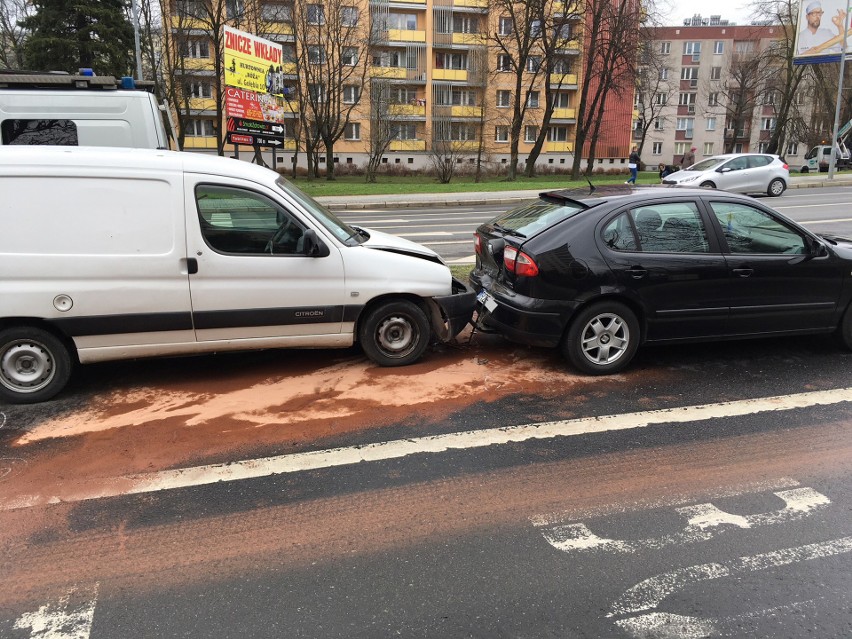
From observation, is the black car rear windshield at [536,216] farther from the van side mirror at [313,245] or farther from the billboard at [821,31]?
the billboard at [821,31]

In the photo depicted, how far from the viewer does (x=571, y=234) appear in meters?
5.32

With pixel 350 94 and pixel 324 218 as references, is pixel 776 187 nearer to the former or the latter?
pixel 324 218

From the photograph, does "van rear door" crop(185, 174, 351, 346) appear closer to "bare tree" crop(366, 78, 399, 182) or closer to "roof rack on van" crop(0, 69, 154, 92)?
"roof rack on van" crop(0, 69, 154, 92)

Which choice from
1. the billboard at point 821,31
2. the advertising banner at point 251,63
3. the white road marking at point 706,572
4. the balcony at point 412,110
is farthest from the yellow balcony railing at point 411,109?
the white road marking at point 706,572

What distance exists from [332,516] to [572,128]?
6238cm

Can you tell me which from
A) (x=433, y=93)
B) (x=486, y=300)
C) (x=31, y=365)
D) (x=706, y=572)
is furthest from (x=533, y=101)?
(x=706, y=572)

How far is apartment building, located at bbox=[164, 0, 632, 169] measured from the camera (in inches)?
1939

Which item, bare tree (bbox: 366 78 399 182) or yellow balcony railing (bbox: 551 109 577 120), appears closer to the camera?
bare tree (bbox: 366 78 399 182)

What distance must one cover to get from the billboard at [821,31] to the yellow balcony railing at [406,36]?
33.6 metres

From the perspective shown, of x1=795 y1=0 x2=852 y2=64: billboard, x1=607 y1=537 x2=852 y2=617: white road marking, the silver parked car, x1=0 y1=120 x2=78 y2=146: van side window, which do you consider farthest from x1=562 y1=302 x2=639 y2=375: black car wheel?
x1=795 y1=0 x2=852 y2=64: billboard

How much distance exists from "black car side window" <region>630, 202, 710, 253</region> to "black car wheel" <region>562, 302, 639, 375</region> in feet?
2.15

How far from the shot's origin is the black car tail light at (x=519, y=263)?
5.29m

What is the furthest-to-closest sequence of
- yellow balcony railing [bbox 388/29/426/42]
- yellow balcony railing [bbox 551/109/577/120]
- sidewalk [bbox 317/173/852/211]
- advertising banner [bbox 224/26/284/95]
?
yellow balcony railing [bbox 551/109/577/120] → yellow balcony railing [bbox 388/29/426/42] → advertising banner [bbox 224/26/284/95] → sidewalk [bbox 317/173/852/211]

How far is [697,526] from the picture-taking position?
3273mm
